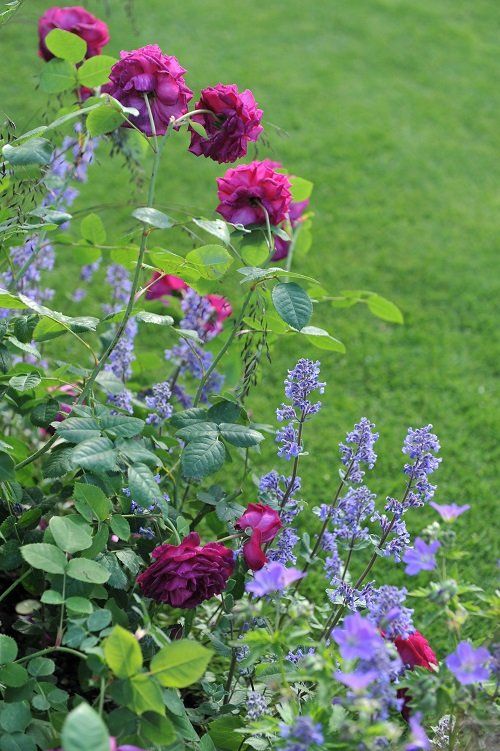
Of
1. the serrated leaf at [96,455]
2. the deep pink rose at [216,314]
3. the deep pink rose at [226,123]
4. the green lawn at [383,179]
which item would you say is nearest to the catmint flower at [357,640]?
the serrated leaf at [96,455]

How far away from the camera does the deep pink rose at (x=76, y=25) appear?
186cm

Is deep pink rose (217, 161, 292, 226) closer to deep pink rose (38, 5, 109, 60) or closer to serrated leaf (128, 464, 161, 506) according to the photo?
serrated leaf (128, 464, 161, 506)

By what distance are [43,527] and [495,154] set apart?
3400mm

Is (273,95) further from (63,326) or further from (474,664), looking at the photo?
(474,664)

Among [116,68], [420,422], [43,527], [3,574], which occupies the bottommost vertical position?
[420,422]

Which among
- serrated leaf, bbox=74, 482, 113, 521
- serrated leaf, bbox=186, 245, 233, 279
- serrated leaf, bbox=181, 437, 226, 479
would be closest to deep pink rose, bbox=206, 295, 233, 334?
serrated leaf, bbox=186, 245, 233, 279

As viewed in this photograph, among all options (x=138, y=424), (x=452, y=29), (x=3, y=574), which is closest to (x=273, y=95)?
(x=452, y=29)

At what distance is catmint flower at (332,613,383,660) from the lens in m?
0.94

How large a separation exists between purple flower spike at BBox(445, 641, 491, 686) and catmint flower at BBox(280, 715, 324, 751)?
160 mm

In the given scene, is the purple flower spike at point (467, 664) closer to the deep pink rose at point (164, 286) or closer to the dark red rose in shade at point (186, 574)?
the dark red rose in shade at point (186, 574)

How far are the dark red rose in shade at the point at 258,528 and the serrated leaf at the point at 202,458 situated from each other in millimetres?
89

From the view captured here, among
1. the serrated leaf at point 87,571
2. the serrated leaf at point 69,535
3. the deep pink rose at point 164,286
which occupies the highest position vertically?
the serrated leaf at point 69,535

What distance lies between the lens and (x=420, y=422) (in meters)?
2.88

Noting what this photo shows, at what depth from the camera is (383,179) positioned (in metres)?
4.10
